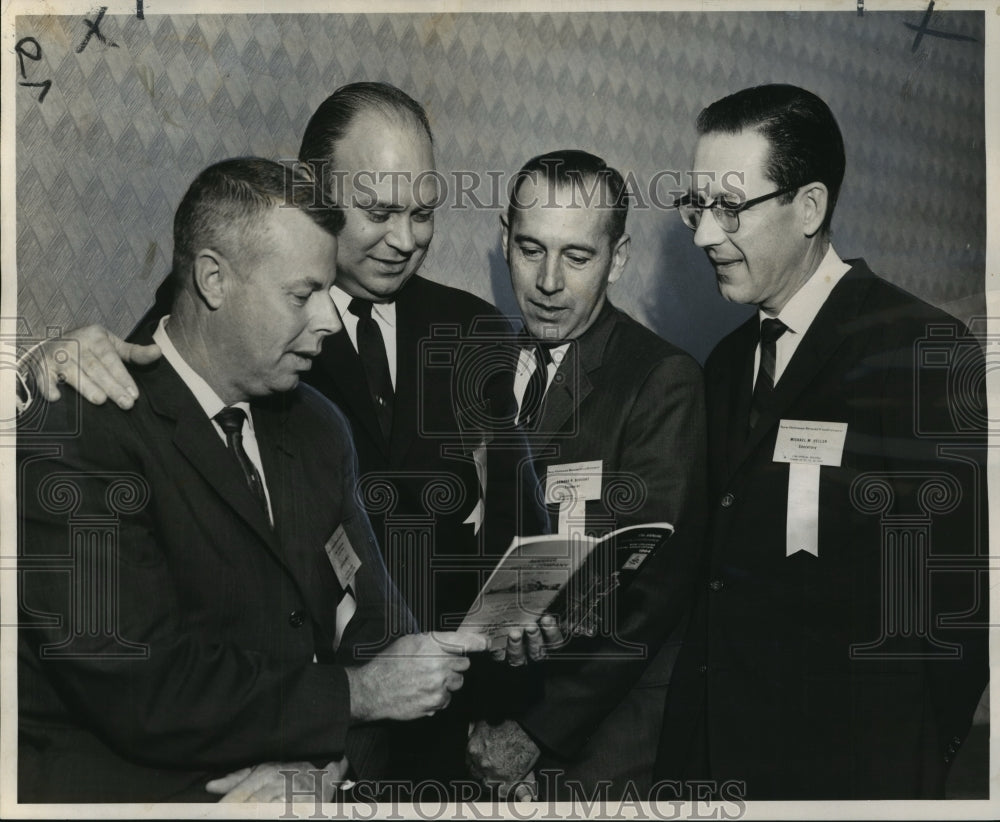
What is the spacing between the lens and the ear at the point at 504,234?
3920mm

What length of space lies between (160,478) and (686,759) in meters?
1.81

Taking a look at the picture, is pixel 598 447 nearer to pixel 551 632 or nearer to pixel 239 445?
pixel 551 632

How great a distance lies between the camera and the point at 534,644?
3.82 metres

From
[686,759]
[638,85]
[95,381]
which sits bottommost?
[686,759]

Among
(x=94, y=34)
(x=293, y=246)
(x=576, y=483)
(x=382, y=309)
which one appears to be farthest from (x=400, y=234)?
(x=94, y=34)

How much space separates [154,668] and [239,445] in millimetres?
699

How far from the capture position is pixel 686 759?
3.91 meters

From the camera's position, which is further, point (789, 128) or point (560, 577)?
point (789, 128)

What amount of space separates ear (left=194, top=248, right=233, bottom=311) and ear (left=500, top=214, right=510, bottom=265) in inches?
32.7

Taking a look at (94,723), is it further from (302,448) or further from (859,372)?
(859,372)

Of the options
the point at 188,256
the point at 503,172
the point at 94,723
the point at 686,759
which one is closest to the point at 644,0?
the point at 503,172

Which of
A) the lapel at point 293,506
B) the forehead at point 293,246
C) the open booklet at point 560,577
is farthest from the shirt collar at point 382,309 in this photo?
the open booklet at point 560,577

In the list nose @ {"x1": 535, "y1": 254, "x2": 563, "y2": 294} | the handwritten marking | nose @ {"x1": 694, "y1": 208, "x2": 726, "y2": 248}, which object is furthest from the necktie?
the handwritten marking

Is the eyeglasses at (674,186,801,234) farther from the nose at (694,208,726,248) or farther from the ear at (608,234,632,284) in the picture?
the ear at (608,234,632,284)
